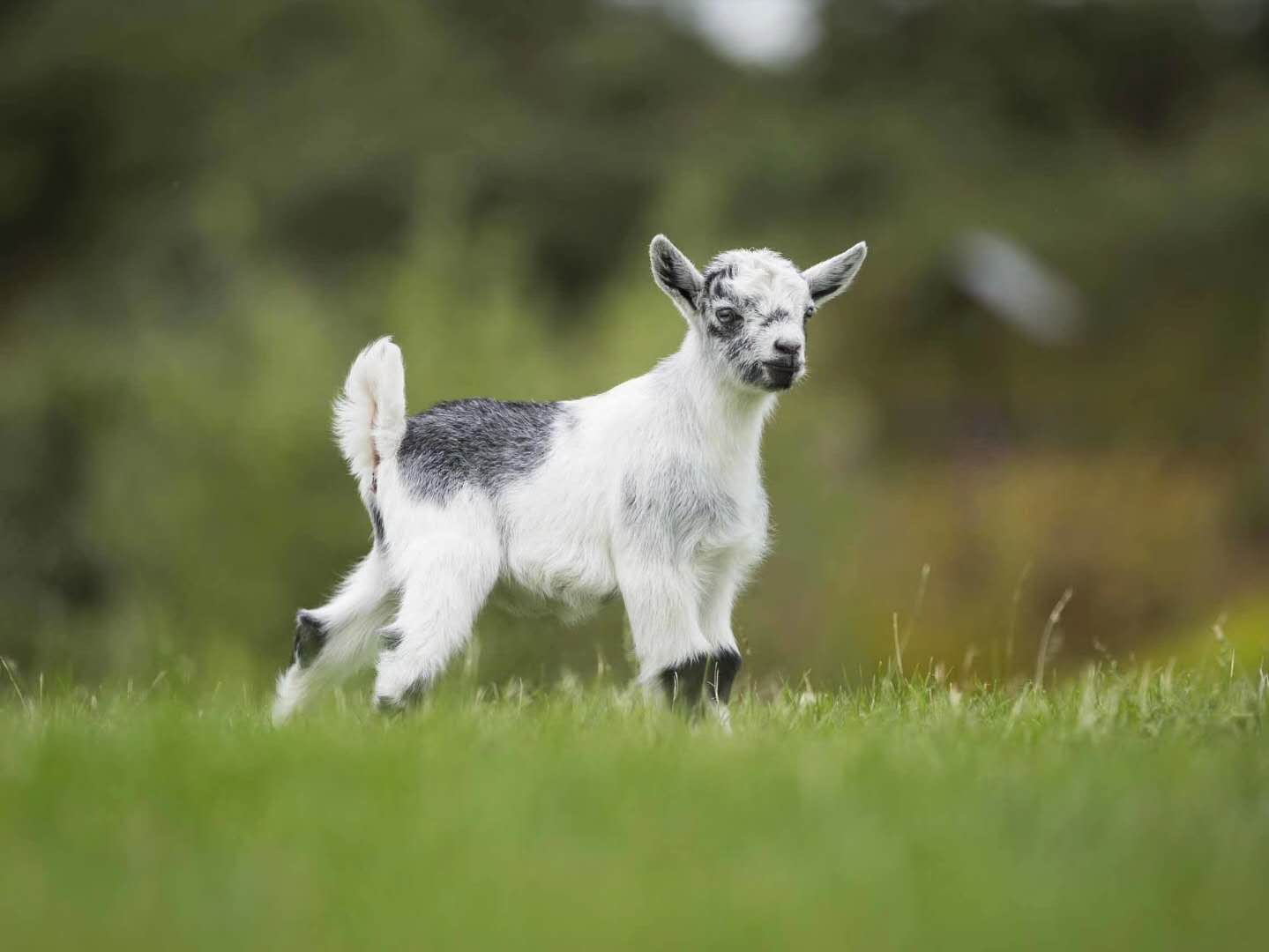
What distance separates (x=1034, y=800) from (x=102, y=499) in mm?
15963

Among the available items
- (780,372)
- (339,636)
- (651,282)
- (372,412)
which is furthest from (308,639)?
(651,282)

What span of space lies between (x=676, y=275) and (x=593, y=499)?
0.97 m

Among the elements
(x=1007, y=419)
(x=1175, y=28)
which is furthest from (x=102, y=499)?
(x=1175, y=28)

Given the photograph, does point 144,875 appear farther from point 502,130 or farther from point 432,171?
point 502,130

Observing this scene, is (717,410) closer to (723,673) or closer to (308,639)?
(723,673)

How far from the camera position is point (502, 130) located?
3378 cm

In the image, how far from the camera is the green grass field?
13.3 feet

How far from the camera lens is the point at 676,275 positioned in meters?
6.66

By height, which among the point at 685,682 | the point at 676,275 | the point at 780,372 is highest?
the point at 676,275

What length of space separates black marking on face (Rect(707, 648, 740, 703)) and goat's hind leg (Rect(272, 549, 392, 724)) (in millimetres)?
1394

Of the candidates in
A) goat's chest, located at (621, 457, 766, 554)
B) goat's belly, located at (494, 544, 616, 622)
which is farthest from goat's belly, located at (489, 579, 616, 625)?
goat's chest, located at (621, 457, 766, 554)

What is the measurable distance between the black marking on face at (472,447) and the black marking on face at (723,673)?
1077mm

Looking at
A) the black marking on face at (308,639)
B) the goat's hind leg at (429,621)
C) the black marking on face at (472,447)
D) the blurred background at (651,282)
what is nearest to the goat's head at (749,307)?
the black marking on face at (472,447)

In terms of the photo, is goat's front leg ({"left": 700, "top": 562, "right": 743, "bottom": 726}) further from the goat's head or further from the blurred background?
the blurred background
